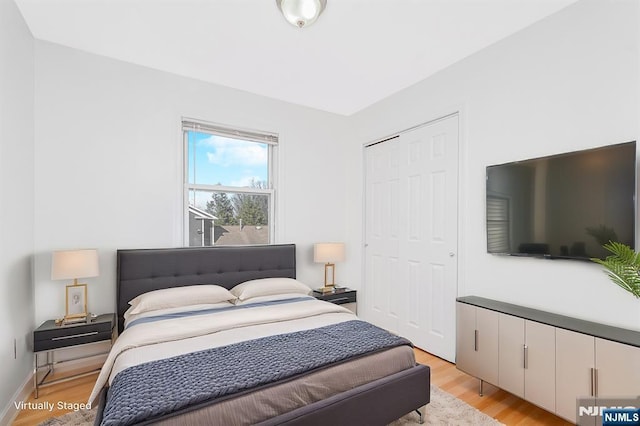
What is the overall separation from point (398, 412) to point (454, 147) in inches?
87.5

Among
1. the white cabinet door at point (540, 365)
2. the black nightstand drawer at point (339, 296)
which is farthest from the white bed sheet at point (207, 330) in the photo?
the white cabinet door at point (540, 365)

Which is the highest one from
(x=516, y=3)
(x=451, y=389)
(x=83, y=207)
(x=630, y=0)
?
(x=516, y=3)

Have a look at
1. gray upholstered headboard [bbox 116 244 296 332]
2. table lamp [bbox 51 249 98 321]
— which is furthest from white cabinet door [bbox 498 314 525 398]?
table lamp [bbox 51 249 98 321]

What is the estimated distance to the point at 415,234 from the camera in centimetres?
330

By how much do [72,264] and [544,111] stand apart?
3.73 metres

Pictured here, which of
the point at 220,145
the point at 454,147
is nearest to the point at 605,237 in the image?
the point at 454,147

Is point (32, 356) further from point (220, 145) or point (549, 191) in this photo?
point (549, 191)

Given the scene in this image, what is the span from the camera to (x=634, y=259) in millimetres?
1495

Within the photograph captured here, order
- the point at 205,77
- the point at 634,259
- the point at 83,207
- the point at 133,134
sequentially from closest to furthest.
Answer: the point at 634,259 < the point at 83,207 < the point at 133,134 < the point at 205,77

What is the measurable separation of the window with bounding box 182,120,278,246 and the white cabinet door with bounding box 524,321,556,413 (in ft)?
8.70

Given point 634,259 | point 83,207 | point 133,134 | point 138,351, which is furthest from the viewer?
point 133,134

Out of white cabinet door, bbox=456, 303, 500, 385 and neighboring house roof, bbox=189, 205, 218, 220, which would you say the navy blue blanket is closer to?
white cabinet door, bbox=456, 303, 500, 385

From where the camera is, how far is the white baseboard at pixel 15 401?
198 cm

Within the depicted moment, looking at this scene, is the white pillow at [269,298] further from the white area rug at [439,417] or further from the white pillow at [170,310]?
the white area rug at [439,417]
